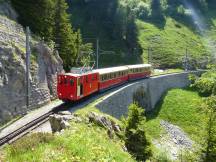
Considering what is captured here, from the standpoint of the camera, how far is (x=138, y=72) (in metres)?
56.1

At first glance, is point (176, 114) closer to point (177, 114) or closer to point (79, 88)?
point (177, 114)

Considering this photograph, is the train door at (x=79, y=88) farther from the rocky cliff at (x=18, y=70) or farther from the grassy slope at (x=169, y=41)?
the grassy slope at (x=169, y=41)

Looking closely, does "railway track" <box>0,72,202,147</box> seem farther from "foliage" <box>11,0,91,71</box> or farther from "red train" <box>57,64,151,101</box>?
"foliage" <box>11,0,91,71</box>

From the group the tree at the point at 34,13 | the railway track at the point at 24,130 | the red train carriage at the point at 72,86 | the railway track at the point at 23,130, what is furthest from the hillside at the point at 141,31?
the railway track at the point at 23,130

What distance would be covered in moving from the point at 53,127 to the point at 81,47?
121 feet

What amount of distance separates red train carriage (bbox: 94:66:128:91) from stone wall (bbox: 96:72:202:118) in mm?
1325

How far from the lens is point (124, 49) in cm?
8306

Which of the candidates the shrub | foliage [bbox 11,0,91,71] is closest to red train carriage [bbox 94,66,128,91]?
foliage [bbox 11,0,91,71]

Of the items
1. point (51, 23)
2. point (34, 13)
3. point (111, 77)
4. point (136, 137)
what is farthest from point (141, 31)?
point (136, 137)

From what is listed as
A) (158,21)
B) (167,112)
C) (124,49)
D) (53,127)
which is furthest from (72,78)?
(158,21)

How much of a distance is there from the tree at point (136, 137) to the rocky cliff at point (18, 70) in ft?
29.1

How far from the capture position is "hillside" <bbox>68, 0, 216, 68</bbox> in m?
83.7

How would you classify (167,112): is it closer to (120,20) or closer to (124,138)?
(124,138)

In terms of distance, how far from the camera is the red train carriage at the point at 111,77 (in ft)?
128
